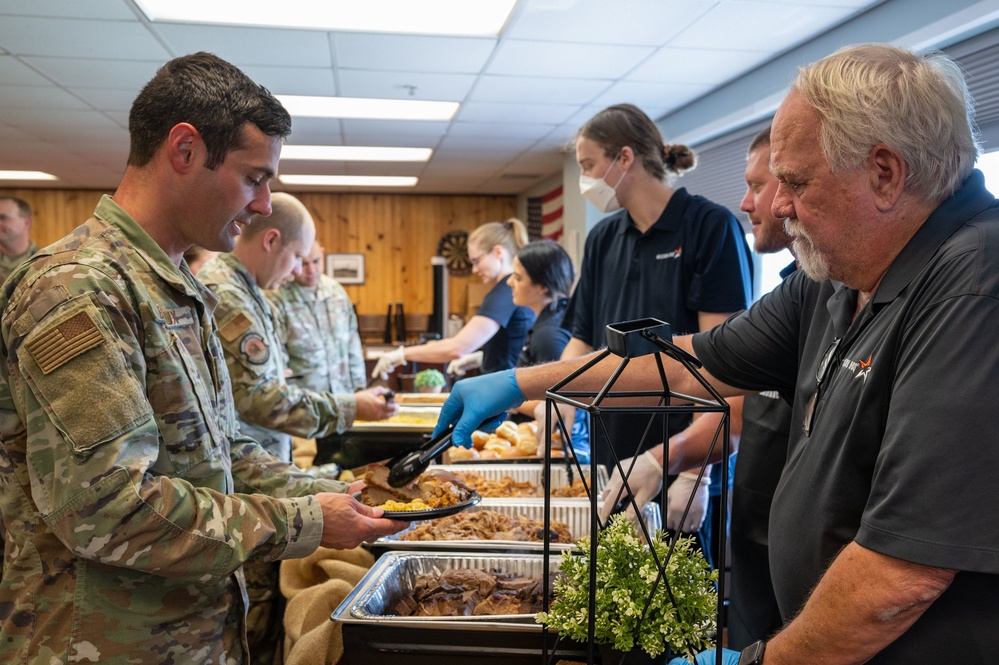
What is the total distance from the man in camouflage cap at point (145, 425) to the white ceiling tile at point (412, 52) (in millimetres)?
2784

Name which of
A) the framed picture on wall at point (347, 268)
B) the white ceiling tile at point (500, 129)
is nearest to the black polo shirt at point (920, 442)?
the white ceiling tile at point (500, 129)

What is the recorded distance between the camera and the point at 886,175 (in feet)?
3.32

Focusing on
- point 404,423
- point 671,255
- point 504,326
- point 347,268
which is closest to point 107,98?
point 504,326

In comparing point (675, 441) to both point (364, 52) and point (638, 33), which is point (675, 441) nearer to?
point (638, 33)

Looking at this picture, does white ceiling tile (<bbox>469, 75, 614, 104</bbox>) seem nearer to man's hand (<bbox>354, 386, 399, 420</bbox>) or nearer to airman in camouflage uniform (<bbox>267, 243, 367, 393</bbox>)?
airman in camouflage uniform (<bbox>267, 243, 367, 393</bbox>)

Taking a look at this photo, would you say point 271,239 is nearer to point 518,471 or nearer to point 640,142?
point 518,471

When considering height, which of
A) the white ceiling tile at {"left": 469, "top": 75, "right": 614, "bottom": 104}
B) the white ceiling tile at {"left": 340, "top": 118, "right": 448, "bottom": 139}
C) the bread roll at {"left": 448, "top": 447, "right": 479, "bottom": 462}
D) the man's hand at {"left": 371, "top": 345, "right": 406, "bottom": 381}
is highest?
the white ceiling tile at {"left": 340, "top": 118, "right": 448, "bottom": 139}

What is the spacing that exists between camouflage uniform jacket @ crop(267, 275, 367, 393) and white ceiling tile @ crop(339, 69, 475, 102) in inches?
51.5

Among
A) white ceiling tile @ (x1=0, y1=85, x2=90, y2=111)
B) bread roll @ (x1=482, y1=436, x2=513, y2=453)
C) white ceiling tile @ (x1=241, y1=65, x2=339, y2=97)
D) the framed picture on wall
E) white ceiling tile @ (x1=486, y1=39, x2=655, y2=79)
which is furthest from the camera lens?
the framed picture on wall

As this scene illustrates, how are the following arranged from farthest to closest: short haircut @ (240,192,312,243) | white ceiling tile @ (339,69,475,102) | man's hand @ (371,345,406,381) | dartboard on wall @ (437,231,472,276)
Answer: dartboard on wall @ (437,231,472,276) → white ceiling tile @ (339,69,475,102) → man's hand @ (371,345,406,381) → short haircut @ (240,192,312,243)

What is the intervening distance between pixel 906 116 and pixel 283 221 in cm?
217

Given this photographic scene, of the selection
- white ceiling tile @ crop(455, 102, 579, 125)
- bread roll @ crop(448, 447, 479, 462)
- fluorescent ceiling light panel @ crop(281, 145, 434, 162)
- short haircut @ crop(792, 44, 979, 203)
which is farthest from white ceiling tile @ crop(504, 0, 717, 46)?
fluorescent ceiling light panel @ crop(281, 145, 434, 162)

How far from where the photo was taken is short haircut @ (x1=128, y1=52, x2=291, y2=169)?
4.20 ft

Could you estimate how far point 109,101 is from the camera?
206 inches
